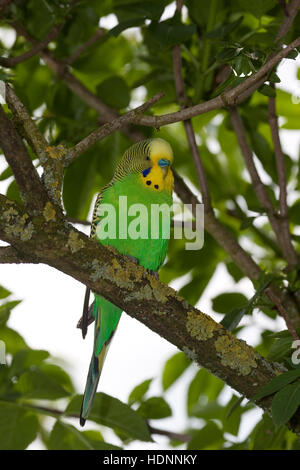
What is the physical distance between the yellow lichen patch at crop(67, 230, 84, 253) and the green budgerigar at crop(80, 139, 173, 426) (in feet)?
2.30

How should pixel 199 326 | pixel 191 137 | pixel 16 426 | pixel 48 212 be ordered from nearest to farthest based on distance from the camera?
pixel 48 212 → pixel 199 326 → pixel 16 426 → pixel 191 137

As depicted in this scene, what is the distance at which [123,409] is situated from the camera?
266 cm

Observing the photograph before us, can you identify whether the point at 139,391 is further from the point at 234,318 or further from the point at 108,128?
the point at 108,128

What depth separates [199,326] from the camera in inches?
80.9

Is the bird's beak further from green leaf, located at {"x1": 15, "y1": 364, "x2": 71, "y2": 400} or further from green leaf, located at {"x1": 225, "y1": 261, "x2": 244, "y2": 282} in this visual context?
green leaf, located at {"x1": 15, "y1": 364, "x2": 71, "y2": 400}

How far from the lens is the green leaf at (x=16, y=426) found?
2588 mm

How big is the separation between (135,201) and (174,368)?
1057 mm

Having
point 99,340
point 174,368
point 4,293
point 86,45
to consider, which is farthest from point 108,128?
point 174,368

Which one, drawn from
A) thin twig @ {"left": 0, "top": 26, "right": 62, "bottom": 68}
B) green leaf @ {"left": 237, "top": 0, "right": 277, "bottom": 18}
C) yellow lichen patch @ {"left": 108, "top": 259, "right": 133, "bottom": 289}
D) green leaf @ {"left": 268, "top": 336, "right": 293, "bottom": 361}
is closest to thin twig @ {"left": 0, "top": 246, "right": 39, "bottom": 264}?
yellow lichen patch @ {"left": 108, "top": 259, "right": 133, "bottom": 289}

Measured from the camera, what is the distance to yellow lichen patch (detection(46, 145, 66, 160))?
6.36 feet

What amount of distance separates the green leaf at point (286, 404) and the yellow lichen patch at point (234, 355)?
0.33m

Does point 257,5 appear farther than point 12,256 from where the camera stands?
Yes
